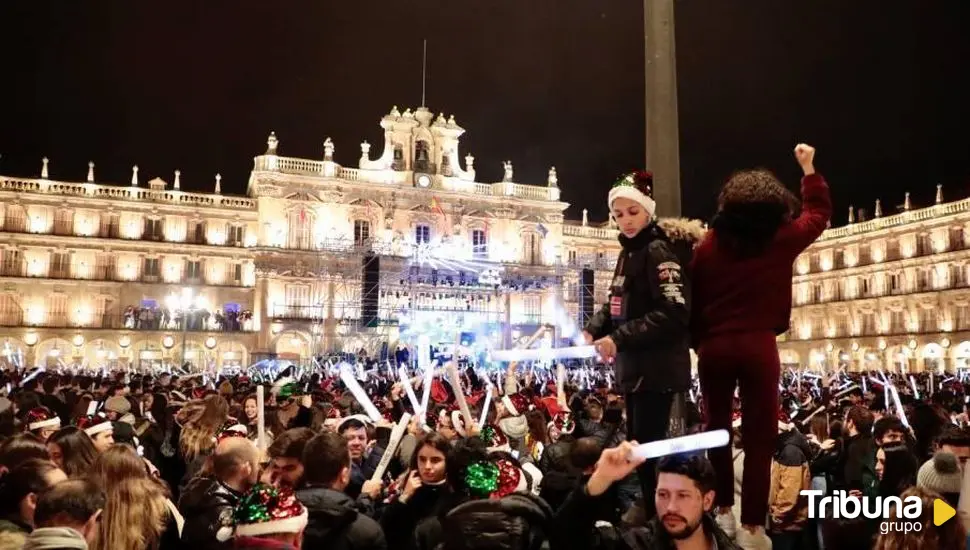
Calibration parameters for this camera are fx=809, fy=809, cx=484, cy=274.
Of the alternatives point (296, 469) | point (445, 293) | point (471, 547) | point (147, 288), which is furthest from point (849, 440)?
point (147, 288)

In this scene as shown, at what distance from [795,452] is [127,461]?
15.3 ft

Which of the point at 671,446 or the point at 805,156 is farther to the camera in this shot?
the point at 805,156

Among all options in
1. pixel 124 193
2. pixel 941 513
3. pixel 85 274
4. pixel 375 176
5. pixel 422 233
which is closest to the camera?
pixel 941 513

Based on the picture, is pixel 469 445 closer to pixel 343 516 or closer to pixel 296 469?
pixel 343 516

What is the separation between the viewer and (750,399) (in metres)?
3.78

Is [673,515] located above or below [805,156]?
below

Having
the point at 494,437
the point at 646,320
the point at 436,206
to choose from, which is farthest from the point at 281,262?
the point at 646,320

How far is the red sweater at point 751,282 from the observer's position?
379 centimetres

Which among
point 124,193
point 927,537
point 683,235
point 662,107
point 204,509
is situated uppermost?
point 124,193

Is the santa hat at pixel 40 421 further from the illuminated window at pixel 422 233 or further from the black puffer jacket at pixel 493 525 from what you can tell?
the illuminated window at pixel 422 233

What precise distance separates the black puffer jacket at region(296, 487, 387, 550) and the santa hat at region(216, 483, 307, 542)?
771 millimetres

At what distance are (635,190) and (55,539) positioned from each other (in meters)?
3.07

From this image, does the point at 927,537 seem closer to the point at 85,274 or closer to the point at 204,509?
the point at 204,509

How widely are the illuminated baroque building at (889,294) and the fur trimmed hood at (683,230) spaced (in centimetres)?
4984
